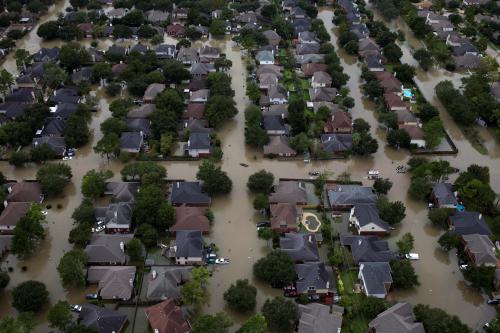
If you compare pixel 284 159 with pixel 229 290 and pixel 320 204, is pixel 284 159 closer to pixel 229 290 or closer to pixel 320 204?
pixel 320 204

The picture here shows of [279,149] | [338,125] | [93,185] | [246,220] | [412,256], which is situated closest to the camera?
[412,256]

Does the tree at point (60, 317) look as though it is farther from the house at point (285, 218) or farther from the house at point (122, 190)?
the house at point (285, 218)

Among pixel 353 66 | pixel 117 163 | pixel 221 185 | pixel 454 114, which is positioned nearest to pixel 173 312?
pixel 221 185

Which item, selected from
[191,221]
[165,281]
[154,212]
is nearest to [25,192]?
[154,212]

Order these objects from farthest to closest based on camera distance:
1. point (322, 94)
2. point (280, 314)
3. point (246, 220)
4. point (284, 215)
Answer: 1. point (322, 94)
2. point (246, 220)
3. point (284, 215)
4. point (280, 314)

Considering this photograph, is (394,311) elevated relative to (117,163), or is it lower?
elevated

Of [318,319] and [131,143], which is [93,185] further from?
[318,319]
